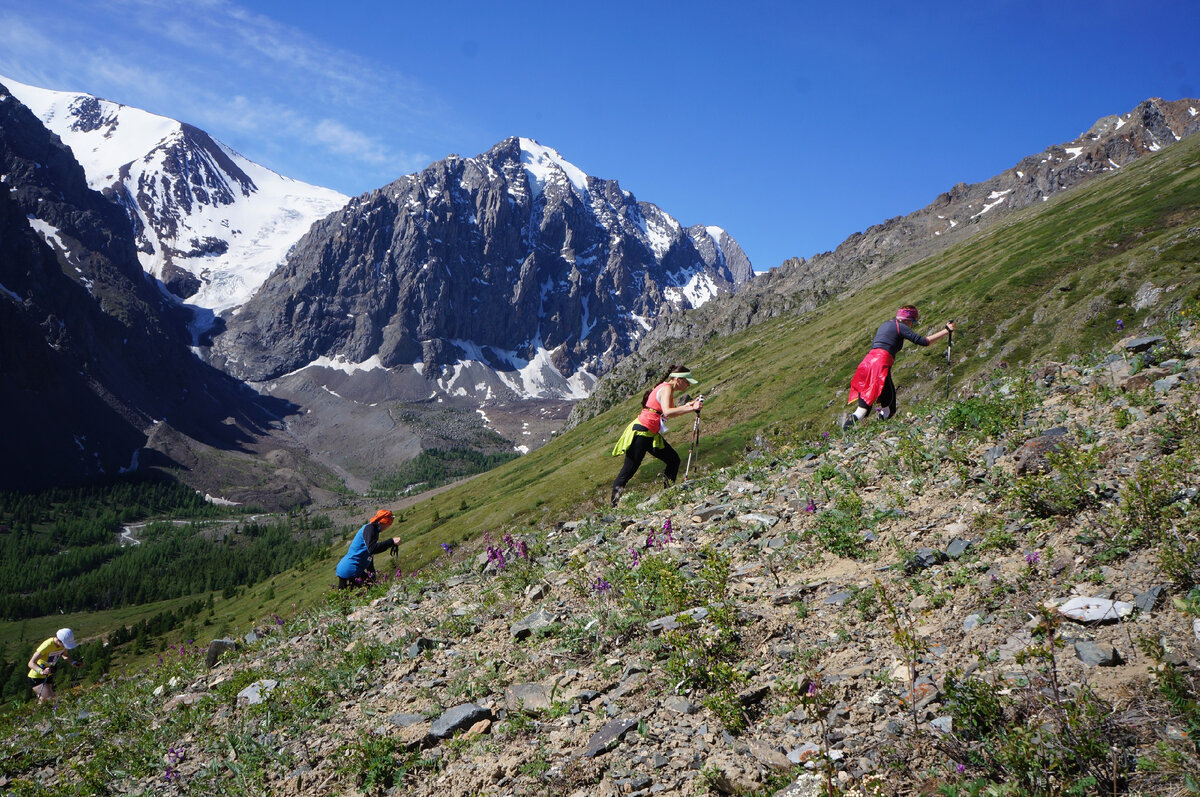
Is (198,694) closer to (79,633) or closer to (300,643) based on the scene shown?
(300,643)

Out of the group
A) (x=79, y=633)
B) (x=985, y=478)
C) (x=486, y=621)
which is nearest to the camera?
(x=985, y=478)

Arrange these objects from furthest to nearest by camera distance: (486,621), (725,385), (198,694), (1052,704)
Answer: (725,385) → (198,694) → (486,621) → (1052,704)

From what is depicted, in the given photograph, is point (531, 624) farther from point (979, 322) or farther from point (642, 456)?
point (979, 322)

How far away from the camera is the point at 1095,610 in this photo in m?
5.94

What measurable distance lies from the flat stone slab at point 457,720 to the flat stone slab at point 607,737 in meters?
1.78

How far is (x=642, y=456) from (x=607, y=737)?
1059 cm

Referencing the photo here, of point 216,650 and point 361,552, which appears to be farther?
point 361,552

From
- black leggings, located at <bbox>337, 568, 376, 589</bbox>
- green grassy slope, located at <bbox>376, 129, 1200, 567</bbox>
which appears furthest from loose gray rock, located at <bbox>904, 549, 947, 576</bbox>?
green grassy slope, located at <bbox>376, 129, 1200, 567</bbox>

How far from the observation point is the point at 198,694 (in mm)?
12477

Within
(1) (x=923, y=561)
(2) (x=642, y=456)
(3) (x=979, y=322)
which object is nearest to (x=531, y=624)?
(1) (x=923, y=561)

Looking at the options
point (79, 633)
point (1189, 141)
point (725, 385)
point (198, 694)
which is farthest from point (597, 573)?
point (79, 633)

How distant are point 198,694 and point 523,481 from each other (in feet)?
342

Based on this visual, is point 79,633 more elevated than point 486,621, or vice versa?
point 486,621

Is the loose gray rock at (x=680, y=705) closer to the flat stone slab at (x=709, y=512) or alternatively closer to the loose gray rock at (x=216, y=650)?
the flat stone slab at (x=709, y=512)
